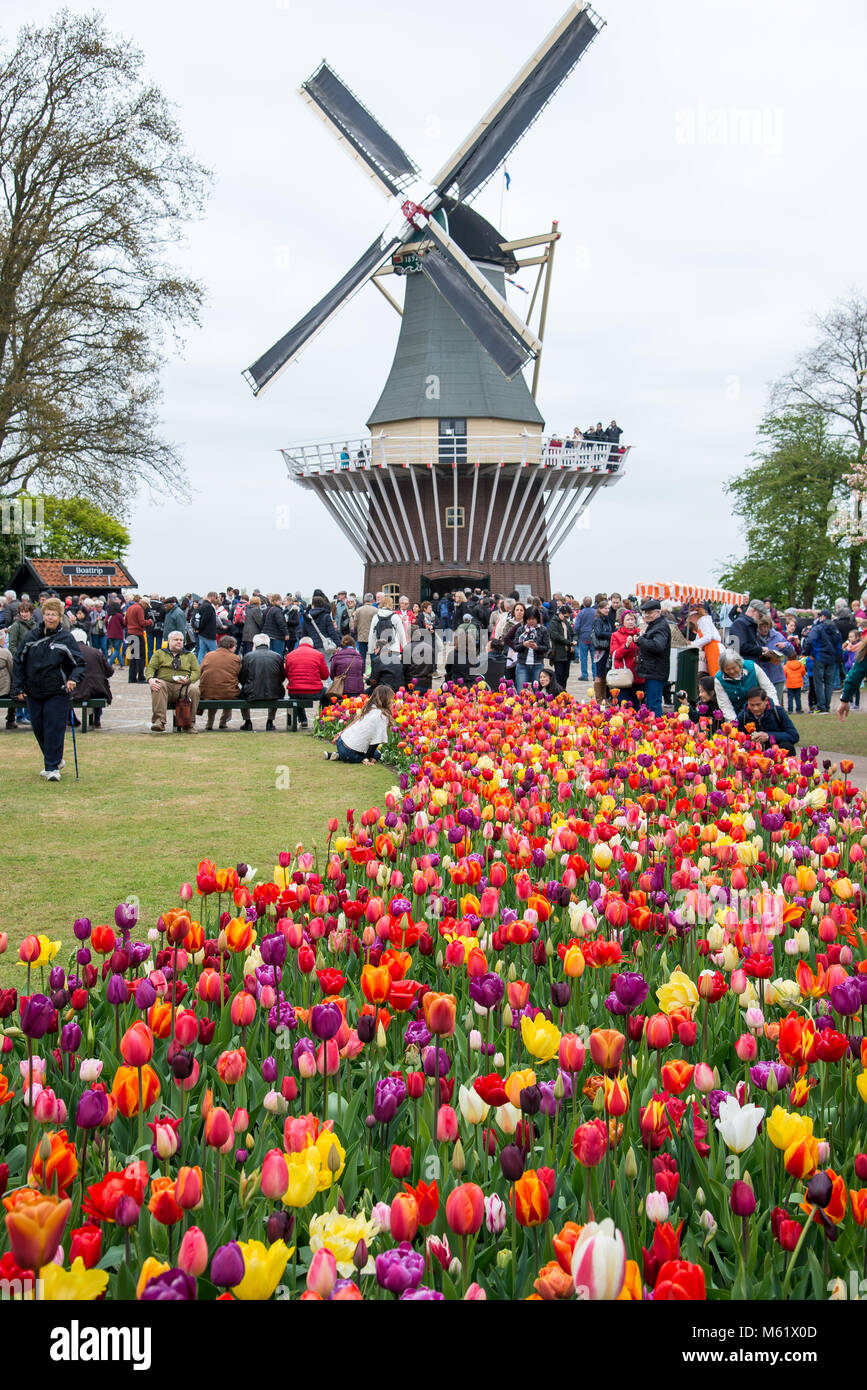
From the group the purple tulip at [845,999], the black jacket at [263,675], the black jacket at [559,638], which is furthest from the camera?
the black jacket at [559,638]

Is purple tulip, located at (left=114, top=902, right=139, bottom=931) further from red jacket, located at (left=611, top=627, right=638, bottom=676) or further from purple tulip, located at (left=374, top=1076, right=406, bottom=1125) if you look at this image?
red jacket, located at (left=611, top=627, right=638, bottom=676)

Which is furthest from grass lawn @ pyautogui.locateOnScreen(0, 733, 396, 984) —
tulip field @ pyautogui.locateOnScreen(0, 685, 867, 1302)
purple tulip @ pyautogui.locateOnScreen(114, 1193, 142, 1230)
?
purple tulip @ pyautogui.locateOnScreen(114, 1193, 142, 1230)

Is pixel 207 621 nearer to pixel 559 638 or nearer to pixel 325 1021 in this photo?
pixel 559 638

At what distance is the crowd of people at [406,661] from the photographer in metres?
10.4

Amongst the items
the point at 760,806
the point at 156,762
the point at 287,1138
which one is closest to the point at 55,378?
the point at 156,762

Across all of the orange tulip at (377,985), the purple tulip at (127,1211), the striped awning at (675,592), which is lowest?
the purple tulip at (127,1211)

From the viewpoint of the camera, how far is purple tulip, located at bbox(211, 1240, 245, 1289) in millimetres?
1529

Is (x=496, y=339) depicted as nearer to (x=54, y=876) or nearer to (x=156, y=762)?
(x=156, y=762)

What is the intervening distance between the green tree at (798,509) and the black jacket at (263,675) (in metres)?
32.2

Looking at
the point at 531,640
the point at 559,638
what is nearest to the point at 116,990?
the point at 531,640

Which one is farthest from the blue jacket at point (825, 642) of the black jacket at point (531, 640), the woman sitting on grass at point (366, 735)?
the woman sitting on grass at point (366, 735)

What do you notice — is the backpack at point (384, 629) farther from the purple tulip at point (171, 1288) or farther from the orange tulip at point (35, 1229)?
the purple tulip at point (171, 1288)

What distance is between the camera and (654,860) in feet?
15.2
